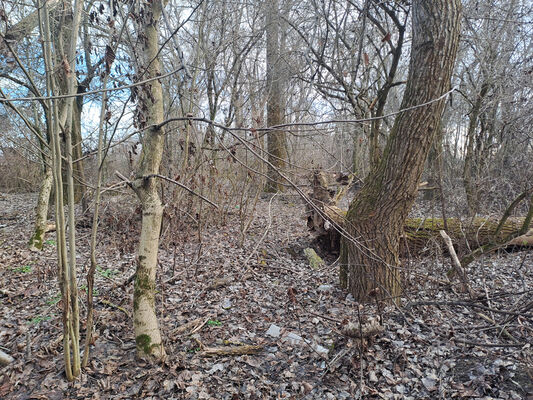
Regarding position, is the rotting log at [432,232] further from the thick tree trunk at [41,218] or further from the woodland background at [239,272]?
the thick tree trunk at [41,218]

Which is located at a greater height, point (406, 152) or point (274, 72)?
point (274, 72)

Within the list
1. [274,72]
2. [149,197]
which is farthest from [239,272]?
[274,72]

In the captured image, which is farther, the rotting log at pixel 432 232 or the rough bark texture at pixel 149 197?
the rotting log at pixel 432 232

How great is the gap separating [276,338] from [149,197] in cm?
171

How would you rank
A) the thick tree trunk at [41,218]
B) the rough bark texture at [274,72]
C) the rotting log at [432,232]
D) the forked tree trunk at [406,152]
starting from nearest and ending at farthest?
the forked tree trunk at [406,152]
the rotting log at [432,232]
the thick tree trunk at [41,218]
the rough bark texture at [274,72]

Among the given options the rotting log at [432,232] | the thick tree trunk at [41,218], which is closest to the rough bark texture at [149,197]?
the rotting log at [432,232]

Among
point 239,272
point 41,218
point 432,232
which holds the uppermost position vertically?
point 41,218

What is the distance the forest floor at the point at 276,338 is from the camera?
2314 millimetres

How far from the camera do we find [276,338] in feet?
9.86

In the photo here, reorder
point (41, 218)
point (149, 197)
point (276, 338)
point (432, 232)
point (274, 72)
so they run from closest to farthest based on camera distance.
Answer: point (149, 197) < point (276, 338) < point (432, 232) < point (41, 218) < point (274, 72)

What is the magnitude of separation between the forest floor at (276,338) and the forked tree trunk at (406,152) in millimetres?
432

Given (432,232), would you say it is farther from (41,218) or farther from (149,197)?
(41,218)

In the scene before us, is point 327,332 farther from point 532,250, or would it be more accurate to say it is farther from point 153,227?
point 532,250

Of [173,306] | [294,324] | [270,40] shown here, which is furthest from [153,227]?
[270,40]
